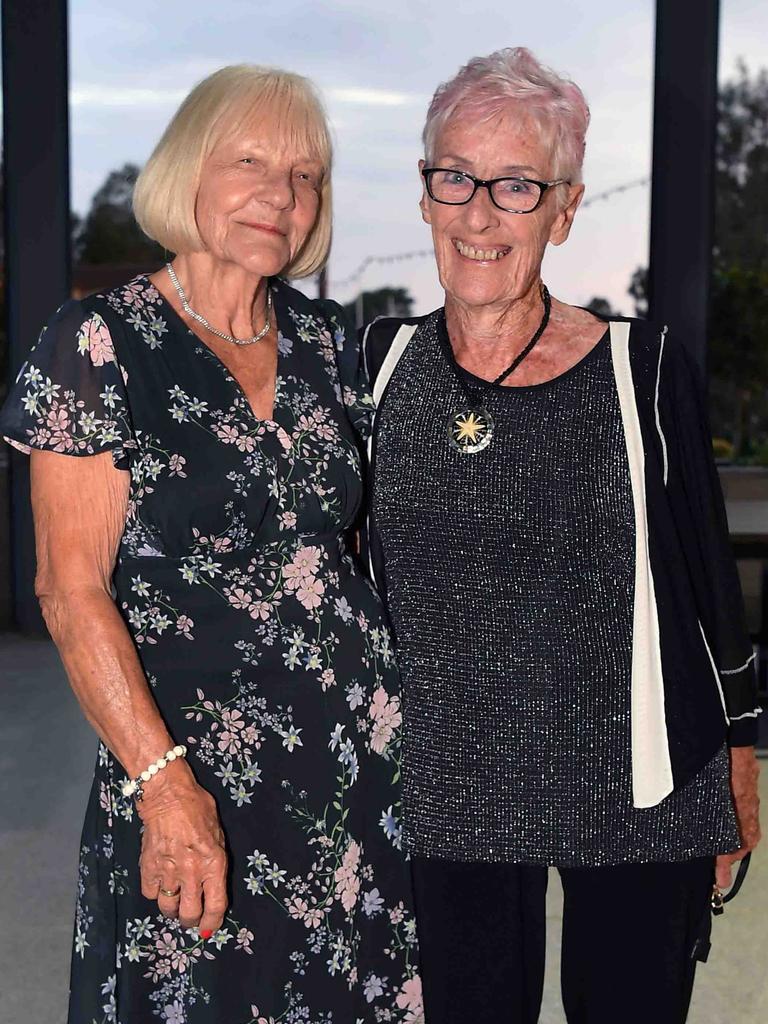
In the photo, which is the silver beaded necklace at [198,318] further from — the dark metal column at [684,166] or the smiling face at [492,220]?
the dark metal column at [684,166]

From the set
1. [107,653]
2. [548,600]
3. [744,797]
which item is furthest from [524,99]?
[744,797]

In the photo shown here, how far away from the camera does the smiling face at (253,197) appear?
5.16 ft

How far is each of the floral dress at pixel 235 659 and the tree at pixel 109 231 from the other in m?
4.30

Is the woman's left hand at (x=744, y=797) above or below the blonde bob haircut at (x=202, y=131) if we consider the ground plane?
below

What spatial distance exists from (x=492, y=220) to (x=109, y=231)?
4.41 m

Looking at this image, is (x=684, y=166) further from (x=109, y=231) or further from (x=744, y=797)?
(x=744, y=797)

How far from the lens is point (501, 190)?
164 centimetres

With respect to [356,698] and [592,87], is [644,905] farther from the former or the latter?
[592,87]

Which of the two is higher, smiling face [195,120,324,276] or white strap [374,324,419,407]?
smiling face [195,120,324,276]

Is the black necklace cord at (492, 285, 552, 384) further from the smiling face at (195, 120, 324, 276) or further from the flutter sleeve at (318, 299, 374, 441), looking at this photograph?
the smiling face at (195, 120, 324, 276)

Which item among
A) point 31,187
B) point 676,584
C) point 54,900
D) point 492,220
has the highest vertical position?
point 31,187

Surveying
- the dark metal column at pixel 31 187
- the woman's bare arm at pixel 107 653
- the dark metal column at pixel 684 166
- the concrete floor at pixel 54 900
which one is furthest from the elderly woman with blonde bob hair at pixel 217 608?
the dark metal column at pixel 31 187

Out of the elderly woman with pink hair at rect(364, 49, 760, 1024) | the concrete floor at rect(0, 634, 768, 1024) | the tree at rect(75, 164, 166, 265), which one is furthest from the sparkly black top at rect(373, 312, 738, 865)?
the tree at rect(75, 164, 166, 265)

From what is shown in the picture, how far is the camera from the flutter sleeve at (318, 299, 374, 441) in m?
1.76
